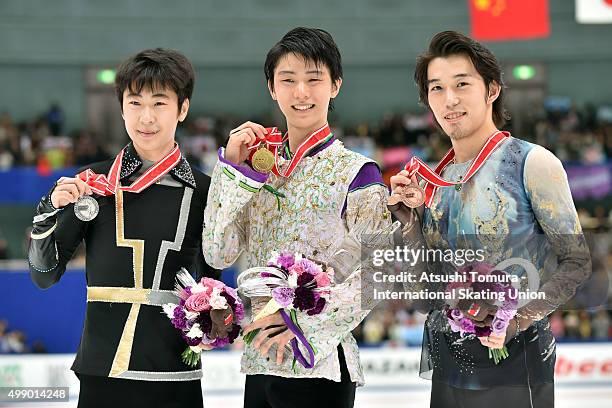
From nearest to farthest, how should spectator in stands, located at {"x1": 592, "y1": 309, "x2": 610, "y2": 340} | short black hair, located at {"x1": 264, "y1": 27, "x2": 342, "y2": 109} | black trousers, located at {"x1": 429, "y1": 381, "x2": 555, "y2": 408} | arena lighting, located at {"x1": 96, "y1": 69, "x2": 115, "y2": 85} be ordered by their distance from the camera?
black trousers, located at {"x1": 429, "y1": 381, "x2": 555, "y2": 408} < short black hair, located at {"x1": 264, "y1": 27, "x2": 342, "y2": 109} < spectator in stands, located at {"x1": 592, "y1": 309, "x2": 610, "y2": 340} < arena lighting, located at {"x1": 96, "y1": 69, "x2": 115, "y2": 85}

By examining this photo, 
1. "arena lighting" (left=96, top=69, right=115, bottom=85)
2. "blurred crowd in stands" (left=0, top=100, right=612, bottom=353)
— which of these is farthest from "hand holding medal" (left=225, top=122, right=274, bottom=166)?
"arena lighting" (left=96, top=69, right=115, bottom=85)

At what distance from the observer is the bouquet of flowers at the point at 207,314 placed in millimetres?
2318

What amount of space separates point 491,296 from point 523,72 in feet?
43.6

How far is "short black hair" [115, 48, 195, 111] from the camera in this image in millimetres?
2566

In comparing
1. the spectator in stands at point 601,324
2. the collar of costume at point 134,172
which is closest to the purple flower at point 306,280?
the collar of costume at point 134,172

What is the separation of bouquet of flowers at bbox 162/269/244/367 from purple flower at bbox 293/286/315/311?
206mm

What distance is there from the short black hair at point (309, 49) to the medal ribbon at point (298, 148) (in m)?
0.16

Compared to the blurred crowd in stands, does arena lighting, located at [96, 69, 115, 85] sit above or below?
above

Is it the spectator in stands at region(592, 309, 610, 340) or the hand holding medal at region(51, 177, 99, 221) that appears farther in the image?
the spectator in stands at region(592, 309, 610, 340)

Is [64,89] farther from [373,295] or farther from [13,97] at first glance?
[373,295]

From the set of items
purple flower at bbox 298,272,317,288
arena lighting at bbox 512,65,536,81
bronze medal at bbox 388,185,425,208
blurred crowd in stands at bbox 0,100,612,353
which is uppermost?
arena lighting at bbox 512,65,536,81

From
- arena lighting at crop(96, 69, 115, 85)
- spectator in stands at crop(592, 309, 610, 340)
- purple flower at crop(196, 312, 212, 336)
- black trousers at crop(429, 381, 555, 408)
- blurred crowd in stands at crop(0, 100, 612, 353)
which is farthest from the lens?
arena lighting at crop(96, 69, 115, 85)

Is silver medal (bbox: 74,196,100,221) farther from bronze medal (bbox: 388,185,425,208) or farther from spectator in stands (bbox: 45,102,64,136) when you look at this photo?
spectator in stands (bbox: 45,102,64,136)

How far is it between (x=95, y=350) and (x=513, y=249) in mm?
1182
